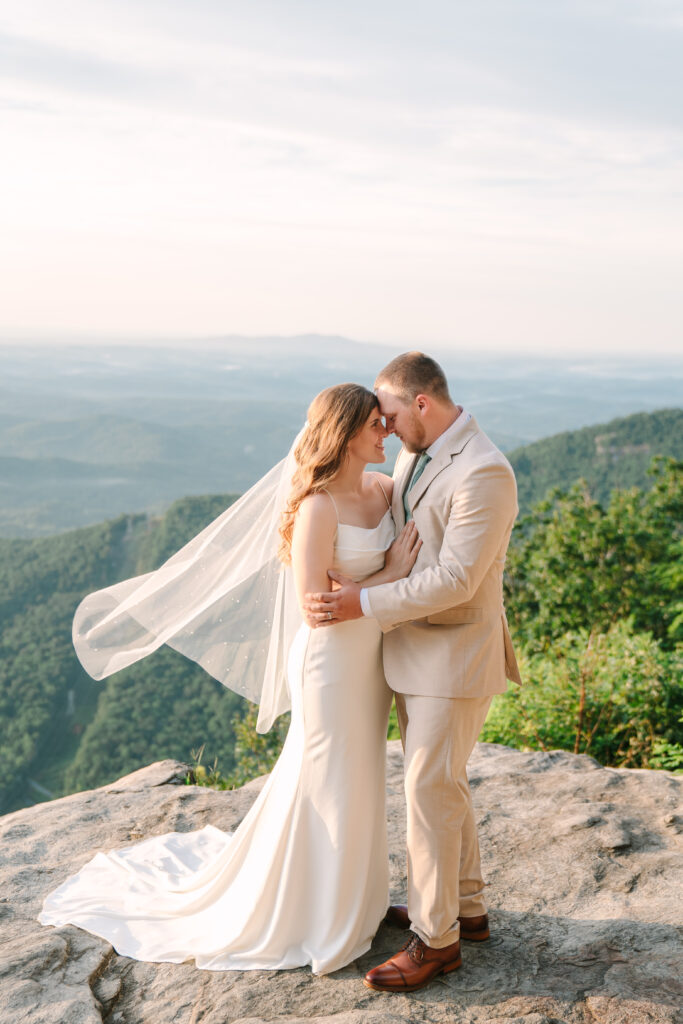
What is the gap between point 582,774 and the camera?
556 centimetres

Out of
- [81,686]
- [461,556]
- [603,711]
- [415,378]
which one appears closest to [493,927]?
[461,556]

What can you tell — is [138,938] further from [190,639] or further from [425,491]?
[425,491]

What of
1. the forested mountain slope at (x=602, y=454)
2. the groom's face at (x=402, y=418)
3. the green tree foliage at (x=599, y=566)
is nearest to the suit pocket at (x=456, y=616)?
the groom's face at (x=402, y=418)

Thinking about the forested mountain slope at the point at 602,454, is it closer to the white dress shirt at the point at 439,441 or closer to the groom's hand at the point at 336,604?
the white dress shirt at the point at 439,441

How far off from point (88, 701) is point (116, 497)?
92.8m

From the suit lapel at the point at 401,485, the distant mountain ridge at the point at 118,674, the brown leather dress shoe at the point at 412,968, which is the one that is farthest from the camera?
the distant mountain ridge at the point at 118,674

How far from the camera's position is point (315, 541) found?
3.39m

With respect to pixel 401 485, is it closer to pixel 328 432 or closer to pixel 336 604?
pixel 328 432

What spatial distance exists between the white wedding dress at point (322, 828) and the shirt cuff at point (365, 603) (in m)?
0.21

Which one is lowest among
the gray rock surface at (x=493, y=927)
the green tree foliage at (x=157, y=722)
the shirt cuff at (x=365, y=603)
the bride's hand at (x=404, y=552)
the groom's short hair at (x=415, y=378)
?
the green tree foliage at (x=157, y=722)

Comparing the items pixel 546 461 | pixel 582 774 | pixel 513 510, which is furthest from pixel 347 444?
pixel 546 461

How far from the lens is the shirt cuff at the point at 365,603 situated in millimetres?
3273

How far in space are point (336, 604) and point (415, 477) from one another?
637 millimetres

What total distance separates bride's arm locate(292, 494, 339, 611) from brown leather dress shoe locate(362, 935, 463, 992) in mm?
1464
